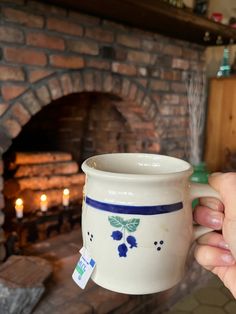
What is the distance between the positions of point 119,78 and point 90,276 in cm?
133

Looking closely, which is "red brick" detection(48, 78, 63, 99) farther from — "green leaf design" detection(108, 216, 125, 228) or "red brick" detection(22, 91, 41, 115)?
"green leaf design" detection(108, 216, 125, 228)

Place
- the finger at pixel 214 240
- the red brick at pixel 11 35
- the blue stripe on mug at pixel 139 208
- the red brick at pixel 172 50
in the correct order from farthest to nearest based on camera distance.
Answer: the red brick at pixel 172 50 < the red brick at pixel 11 35 < the finger at pixel 214 240 < the blue stripe on mug at pixel 139 208

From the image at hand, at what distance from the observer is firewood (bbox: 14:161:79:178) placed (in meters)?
1.64

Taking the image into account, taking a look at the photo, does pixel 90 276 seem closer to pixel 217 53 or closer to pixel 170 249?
pixel 170 249

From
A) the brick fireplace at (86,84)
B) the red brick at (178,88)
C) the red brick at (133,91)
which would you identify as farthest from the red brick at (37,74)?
the red brick at (178,88)

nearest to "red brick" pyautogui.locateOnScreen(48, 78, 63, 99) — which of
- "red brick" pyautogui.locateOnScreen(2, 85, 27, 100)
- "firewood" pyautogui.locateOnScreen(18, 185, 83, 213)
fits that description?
"red brick" pyautogui.locateOnScreen(2, 85, 27, 100)

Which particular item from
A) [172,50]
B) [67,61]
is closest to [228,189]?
[67,61]

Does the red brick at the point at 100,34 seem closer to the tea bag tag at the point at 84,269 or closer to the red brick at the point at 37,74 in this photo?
the red brick at the point at 37,74

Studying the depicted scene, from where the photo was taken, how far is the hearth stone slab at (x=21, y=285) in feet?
3.65

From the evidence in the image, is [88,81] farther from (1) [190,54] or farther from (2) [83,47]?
(1) [190,54]

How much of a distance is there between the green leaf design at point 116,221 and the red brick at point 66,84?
1.11 meters

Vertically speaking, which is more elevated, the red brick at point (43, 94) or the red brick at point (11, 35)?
the red brick at point (11, 35)

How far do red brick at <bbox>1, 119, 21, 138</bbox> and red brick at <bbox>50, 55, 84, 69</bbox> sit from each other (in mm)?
296

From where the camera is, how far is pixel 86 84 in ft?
4.99
